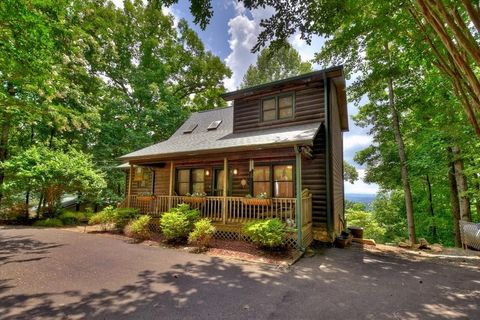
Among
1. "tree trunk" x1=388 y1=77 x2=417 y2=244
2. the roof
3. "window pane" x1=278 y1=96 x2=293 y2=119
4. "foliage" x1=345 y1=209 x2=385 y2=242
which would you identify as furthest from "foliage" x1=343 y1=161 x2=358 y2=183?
"window pane" x1=278 y1=96 x2=293 y2=119

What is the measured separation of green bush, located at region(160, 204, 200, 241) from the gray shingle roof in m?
2.52

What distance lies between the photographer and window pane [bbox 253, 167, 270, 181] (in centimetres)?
1003

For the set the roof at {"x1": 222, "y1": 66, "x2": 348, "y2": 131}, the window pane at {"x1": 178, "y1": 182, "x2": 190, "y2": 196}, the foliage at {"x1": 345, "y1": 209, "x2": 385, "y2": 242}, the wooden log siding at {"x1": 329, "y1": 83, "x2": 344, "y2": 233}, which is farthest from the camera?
the foliage at {"x1": 345, "y1": 209, "x2": 385, "y2": 242}

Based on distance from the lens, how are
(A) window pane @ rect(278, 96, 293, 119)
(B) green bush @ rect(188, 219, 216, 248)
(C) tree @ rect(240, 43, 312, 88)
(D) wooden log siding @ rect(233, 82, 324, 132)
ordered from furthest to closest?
(C) tree @ rect(240, 43, 312, 88), (A) window pane @ rect(278, 96, 293, 119), (D) wooden log siding @ rect(233, 82, 324, 132), (B) green bush @ rect(188, 219, 216, 248)

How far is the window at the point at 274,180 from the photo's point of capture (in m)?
9.54

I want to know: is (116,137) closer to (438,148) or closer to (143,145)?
(143,145)

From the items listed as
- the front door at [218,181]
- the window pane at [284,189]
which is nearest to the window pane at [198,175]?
the front door at [218,181]

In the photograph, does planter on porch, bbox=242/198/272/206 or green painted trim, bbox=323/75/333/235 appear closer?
planter on porch, bbox=242/198/272/206

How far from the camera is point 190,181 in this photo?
1197 cm

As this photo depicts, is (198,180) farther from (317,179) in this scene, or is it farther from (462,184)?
(462,184)

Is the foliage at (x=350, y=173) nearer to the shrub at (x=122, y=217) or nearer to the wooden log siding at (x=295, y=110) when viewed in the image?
the wooden log siding at (x=295, y=110)

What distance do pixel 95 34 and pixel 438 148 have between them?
26114 mm

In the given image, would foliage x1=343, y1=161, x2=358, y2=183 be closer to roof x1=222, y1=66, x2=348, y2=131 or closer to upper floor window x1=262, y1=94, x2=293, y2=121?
roof x1=222, y1=66, x2=348, y2=131

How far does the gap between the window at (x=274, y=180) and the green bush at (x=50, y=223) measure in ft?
35.6
